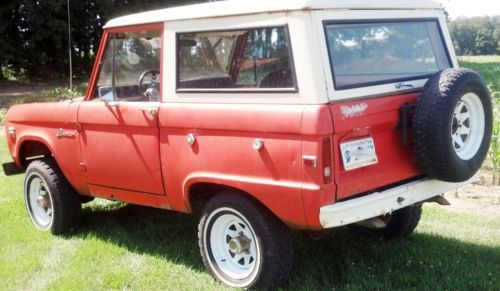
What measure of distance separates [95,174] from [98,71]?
2.71ft

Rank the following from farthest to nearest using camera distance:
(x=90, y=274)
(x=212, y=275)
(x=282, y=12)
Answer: (x=90, y=274), (x=212, y=275), (x=282, y=12)

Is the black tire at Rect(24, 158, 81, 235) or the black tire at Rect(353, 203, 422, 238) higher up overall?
the black tire at Rect(24, 158, 81, 235)

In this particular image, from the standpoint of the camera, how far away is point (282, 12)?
144 inches

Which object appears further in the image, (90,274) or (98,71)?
(98,71)

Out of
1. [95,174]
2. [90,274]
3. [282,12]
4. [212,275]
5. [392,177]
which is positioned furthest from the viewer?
[95,174]

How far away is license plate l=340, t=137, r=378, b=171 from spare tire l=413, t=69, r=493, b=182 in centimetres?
30

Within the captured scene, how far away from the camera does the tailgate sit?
3.58 metres

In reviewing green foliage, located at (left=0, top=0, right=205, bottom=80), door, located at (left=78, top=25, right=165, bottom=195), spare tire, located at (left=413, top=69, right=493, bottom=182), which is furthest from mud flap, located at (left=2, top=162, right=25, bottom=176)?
green foliage, located at (left=0, top=0, right=205, bottom=80)

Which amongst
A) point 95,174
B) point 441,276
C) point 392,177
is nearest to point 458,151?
point 392,177

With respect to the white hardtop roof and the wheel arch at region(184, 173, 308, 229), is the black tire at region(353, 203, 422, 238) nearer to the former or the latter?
the wheel arch at region(184, 173, 308, 229)

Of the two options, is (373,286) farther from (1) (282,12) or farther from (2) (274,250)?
(1) (282,12)

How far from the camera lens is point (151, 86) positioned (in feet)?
15.6

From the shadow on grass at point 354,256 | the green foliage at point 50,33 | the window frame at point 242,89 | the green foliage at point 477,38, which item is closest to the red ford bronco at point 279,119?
the window frame at point 242,89

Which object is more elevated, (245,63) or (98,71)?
(98,71)
